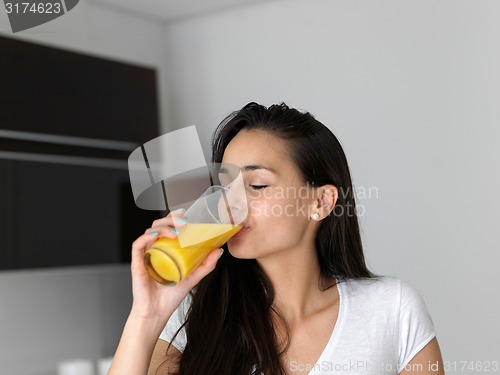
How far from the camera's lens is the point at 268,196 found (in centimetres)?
161

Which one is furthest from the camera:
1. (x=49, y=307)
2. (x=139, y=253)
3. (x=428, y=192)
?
(x=49, y=307)

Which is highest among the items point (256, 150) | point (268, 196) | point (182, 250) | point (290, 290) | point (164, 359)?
point (256, 150)

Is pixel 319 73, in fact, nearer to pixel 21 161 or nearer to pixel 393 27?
pixel 393 27

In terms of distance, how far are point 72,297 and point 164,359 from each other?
1.90 meters

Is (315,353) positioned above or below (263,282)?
below

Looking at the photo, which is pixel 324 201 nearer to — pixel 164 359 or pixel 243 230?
pixel 243 230

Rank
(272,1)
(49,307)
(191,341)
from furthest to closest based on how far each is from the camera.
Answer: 1. (272,1)
2. (49,307)
3. (191,341)

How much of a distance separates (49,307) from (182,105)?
1.21 meters

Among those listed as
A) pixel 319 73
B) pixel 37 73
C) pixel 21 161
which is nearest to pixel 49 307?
pixel 21 161

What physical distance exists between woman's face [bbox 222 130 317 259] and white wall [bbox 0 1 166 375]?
1.50 metres

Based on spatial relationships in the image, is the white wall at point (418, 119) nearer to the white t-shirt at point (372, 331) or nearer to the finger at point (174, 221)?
the white t-shirt at point (372, 331)

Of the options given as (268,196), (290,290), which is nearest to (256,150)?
(268,196)

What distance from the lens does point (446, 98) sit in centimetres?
307

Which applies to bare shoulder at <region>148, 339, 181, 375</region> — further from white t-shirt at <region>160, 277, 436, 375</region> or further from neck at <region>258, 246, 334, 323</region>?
neck at <region>258, 246, 334, 323</region>
